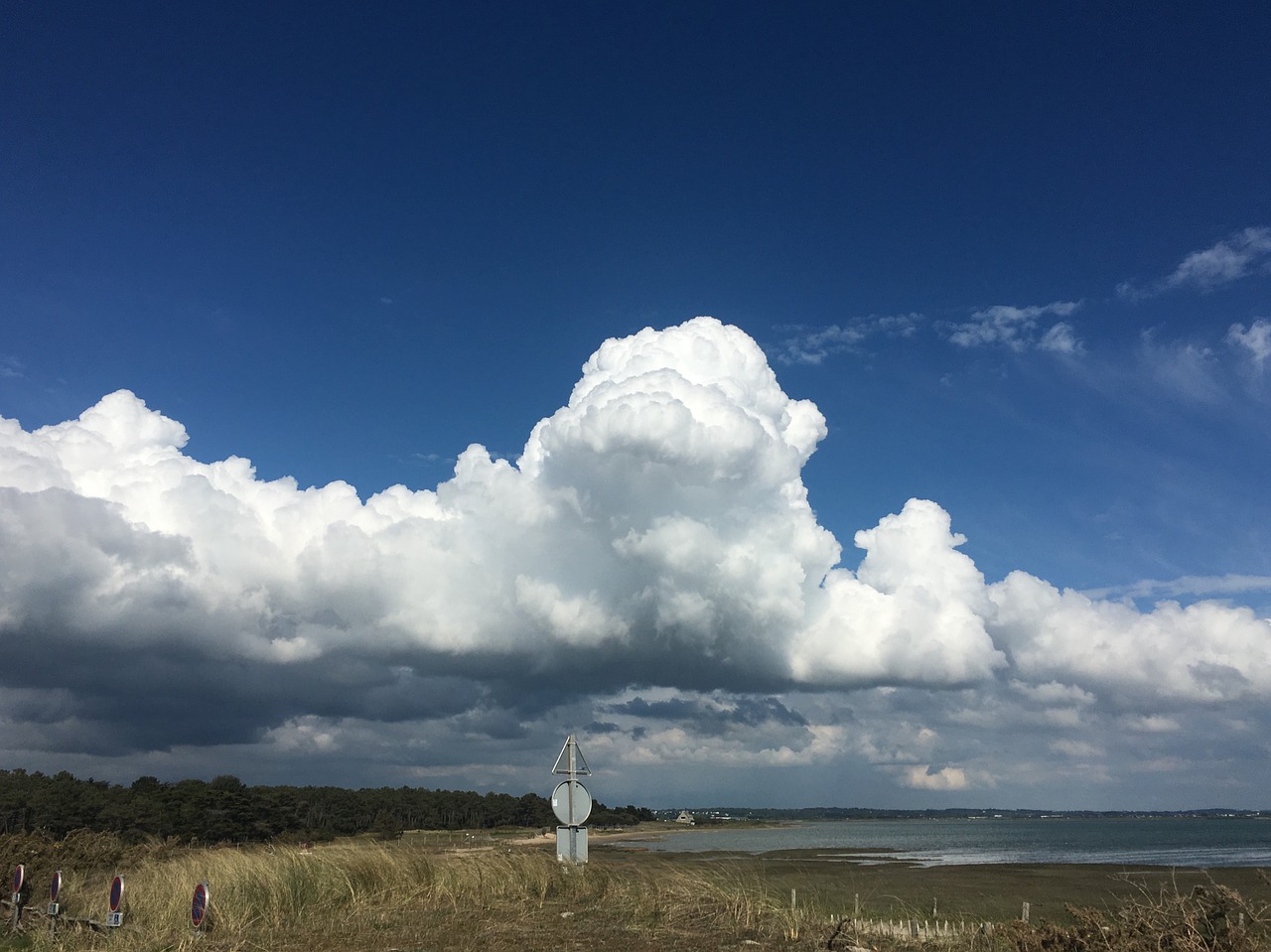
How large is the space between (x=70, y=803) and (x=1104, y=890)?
5928cm

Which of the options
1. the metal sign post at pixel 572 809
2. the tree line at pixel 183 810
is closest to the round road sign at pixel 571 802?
the metal sign post at pixel 572 809

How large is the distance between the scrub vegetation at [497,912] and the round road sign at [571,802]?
102cm

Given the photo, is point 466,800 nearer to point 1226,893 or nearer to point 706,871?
point 706,871

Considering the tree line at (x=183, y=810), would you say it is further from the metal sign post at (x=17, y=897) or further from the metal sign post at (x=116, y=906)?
the metal sign post at (x=116, y=906)

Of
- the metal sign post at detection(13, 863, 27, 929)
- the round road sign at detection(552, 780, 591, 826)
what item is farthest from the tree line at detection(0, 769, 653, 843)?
the round road sign at detection(552, 780, 591, 826)

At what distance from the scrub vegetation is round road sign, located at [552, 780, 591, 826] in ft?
3.34

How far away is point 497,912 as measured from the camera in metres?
14.4

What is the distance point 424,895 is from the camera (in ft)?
53.8

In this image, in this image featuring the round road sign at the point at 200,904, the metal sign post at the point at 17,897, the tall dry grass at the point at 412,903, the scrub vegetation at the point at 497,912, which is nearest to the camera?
the scrub vegetation at the point at 497,912

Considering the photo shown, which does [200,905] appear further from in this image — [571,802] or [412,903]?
[571,802]

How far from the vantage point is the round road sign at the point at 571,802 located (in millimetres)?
18562

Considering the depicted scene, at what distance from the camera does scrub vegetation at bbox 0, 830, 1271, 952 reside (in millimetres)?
9445

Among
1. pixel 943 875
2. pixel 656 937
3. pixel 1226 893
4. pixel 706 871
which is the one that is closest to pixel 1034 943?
pixel 1226 893

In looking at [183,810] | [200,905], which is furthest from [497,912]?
[183,810]
